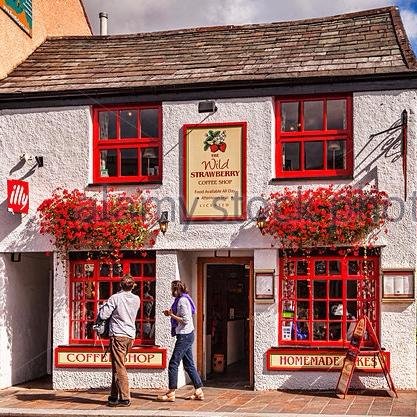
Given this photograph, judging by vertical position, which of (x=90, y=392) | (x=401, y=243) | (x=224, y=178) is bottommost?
(x=90, y=392)

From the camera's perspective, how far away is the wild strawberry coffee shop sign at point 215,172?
13.1 metres

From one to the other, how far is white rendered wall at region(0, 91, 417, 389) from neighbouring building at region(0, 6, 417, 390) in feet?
0.08

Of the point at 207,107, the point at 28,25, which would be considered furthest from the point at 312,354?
the point at 28,25

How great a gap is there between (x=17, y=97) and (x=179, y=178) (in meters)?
3.25

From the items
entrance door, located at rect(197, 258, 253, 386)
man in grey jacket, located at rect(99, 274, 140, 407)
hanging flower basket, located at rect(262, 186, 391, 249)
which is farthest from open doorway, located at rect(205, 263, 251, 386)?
man in grey jacket, located at rect(99, 274, 140, 407)

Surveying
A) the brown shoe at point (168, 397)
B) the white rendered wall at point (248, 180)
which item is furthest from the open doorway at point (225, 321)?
the brown shoe at point (168, 397)

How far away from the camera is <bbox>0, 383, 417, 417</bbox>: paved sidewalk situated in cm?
1091

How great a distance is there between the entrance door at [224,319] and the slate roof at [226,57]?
327cm

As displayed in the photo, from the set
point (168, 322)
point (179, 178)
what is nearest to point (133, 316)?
point (168, 322)

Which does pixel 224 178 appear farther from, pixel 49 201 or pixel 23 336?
pixel 23 336

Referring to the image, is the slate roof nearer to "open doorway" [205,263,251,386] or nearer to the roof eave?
the roof eave

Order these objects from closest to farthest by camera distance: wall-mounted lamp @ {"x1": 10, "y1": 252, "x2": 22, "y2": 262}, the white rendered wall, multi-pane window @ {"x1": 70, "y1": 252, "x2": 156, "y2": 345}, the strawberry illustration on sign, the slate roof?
the white rendered wall < the slate roof < the strawberry illustration on sign < multi-pane window @ {"x1": 70, "y1": 252, "x2": 156, "y2": 345} < wall-mounted lamp @ {"x1": 10, "y1": 252, "x2": 22, "y2": 262}

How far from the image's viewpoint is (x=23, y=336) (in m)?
14.4

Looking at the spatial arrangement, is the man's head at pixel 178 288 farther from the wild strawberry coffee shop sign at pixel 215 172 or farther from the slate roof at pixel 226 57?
the slate roof at pixel 226 57
